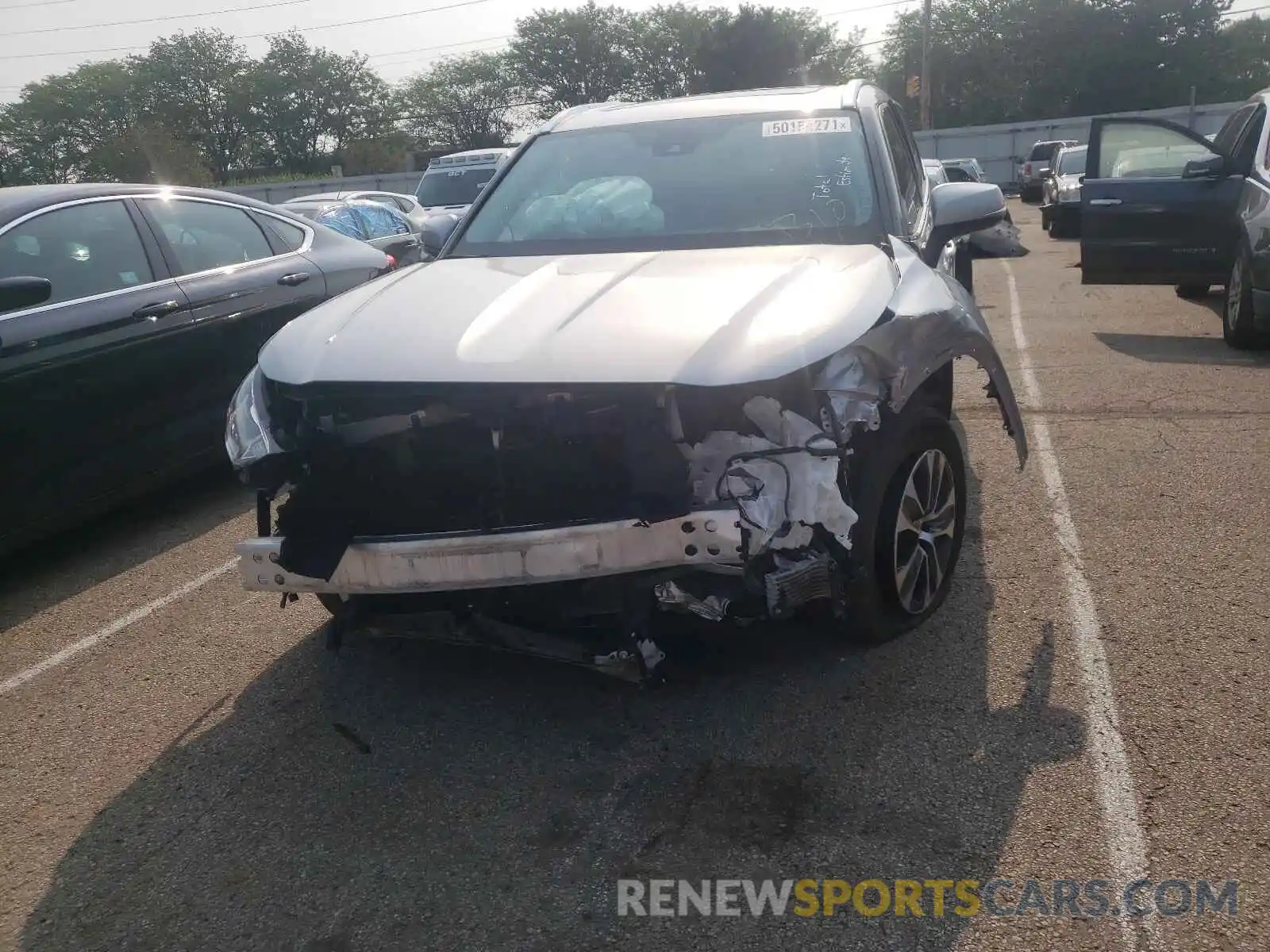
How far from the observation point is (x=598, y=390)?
283 centimetres

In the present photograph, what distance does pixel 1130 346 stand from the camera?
27.7ft

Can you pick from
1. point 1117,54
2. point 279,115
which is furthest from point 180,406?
point 279,115

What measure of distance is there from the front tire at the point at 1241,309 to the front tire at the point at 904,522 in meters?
5.21

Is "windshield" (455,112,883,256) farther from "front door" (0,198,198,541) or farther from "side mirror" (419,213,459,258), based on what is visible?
"front door" (0,198,198,541)

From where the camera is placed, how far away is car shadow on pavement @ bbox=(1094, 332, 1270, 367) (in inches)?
307

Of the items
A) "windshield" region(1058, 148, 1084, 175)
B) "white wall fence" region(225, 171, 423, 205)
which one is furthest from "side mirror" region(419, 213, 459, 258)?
"white wall fence" region(225, 171, 423, 205)

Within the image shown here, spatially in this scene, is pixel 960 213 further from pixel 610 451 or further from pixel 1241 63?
pixel 1241 63

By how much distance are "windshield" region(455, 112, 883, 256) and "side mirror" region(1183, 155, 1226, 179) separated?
5141mm

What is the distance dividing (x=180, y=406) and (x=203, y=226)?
1155 millimetres

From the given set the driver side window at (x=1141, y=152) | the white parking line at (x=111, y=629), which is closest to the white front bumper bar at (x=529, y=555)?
the white parking line at (x=111, y=629)

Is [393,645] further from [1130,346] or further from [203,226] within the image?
[1130,346]

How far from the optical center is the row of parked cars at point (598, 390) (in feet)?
9.43

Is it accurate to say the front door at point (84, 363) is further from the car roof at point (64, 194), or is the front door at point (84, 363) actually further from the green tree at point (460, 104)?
the green tree at point (460, 104)

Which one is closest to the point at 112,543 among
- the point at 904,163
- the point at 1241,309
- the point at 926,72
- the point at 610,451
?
the point at 610,451
